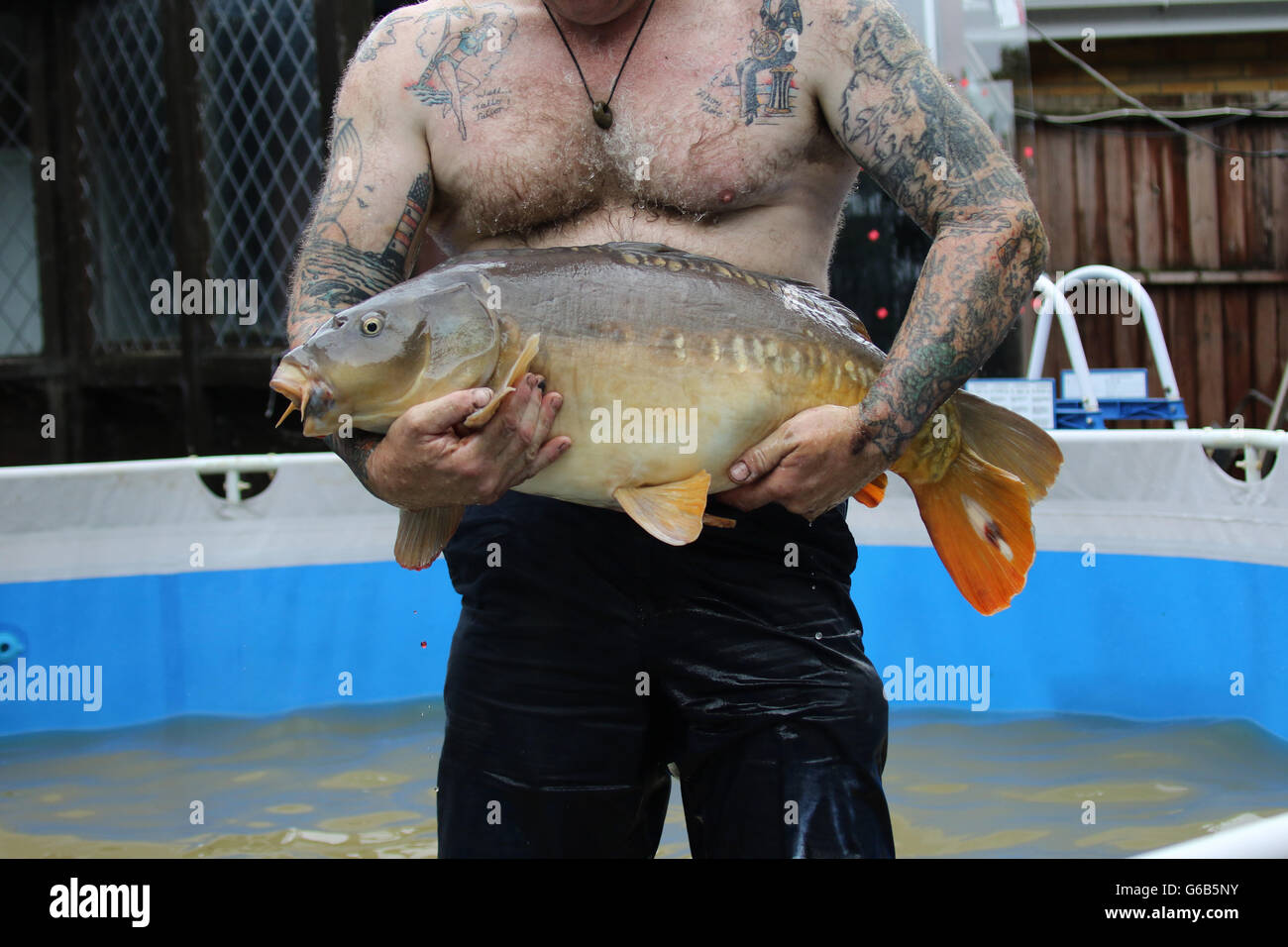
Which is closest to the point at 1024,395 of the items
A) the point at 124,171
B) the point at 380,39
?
the point at 380,39

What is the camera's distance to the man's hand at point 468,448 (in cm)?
140

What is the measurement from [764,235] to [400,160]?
0.55 meters

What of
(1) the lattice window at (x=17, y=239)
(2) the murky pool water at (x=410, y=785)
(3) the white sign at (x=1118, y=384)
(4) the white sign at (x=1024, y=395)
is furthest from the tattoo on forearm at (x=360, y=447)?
(1) the lattice window at (x=17, y=239)

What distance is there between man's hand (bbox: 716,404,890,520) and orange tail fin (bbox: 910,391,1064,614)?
0.19 m

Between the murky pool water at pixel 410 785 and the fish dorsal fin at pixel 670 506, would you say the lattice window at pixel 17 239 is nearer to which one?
the murky pool water at pixel 410 785

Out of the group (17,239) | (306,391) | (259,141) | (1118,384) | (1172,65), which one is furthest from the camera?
(1172,65)

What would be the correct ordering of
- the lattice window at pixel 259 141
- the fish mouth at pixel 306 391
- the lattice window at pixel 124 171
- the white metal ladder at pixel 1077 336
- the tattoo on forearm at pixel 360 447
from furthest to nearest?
the lattice window at pixel 124 171 < the lattice window at pixel 259 141 < the white metal ladder at pixel 1077 336 < the tattoo on forearm at pixel 360 447 < the fish mouth at pixel 306 391

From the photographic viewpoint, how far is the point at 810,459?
60.7 inches

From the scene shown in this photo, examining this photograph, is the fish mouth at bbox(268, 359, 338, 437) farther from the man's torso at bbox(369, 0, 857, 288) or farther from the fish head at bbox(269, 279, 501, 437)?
the man's torso at bbox(369, 0, 857, 288)

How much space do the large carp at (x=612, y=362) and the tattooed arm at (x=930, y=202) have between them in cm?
10

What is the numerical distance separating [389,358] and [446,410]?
0.10 m

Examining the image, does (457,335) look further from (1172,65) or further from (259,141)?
(1172,65)

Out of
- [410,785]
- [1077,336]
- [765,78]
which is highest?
[765,78]

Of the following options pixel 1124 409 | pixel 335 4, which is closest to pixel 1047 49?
pixel 1124 409
